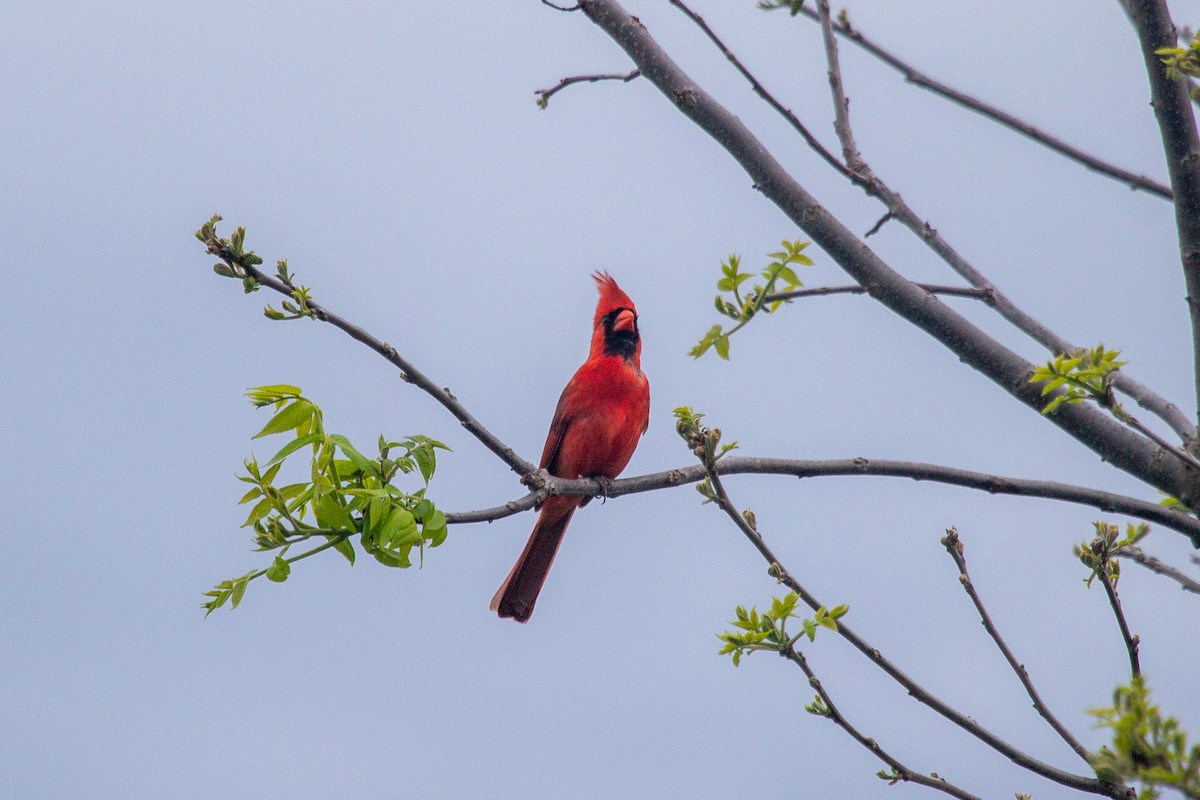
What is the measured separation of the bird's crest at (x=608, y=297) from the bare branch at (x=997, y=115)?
333cm

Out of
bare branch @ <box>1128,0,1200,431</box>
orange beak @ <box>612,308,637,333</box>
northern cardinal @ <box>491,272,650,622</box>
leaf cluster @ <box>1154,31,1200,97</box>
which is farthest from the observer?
orange beak @ <box>612,308,637,333</box>

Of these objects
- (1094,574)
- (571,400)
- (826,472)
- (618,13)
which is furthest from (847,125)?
(571,400)

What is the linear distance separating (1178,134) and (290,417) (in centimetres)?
177

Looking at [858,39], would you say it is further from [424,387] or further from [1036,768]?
[1036,768]

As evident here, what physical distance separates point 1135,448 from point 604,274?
4.08 meters

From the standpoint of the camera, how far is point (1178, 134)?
7.49 feet

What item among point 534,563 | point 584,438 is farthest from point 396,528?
point 534,563

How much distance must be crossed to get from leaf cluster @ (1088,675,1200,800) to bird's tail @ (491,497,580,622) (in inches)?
160

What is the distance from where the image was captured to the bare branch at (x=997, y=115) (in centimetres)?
247

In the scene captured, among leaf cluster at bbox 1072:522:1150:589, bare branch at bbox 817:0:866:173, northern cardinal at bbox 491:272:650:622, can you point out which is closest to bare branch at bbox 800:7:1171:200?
bare branch at bbox 817:0:866:173

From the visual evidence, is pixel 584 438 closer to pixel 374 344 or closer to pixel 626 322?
pixel 626 322

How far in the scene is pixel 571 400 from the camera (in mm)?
5621

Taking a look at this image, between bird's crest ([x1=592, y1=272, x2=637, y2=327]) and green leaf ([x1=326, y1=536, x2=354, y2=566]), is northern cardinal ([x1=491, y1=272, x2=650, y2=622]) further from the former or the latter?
green leaf ([x1=326, y1=536, x2=354, y2=566])

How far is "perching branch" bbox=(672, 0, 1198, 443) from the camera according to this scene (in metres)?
2.62
